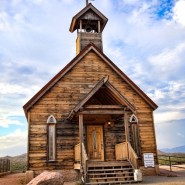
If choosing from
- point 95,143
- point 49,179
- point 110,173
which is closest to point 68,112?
point 95,143

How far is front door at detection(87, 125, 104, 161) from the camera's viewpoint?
57.8 feet

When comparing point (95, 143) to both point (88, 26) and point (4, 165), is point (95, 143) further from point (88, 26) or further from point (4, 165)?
point (4, 165)

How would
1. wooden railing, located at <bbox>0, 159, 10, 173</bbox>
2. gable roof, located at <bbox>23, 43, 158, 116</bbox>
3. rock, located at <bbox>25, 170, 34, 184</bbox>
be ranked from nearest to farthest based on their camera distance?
rock, located at <bbox>25, 170, 34, 184</bbox>
gable roof, located at <bbox>23, 43, 158, 116</bbox>
wooden railing, located at <bbox>0, 159, 10, 173</bbox>

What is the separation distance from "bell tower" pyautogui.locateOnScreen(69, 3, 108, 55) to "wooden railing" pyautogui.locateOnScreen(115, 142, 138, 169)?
8271 mm

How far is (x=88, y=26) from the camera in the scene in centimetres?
2256

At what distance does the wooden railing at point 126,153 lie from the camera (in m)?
14.0

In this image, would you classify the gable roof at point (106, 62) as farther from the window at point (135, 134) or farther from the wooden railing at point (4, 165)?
the wooden railing at point (4, 165)

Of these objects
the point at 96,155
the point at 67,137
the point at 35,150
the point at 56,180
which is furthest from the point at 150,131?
the point at 56,180

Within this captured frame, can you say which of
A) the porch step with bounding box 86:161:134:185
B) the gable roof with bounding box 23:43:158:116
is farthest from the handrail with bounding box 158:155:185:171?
the porch step with bounding box 86:161:134:185

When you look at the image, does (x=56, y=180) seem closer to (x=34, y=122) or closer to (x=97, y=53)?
(x=34, y=122)

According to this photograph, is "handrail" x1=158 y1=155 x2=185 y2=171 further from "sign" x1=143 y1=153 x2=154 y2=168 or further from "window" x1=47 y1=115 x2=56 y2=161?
"window" x1=47 y1=115 x2=56 y2=161

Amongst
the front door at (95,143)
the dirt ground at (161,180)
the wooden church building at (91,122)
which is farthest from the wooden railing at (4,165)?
the front door at (95,143)

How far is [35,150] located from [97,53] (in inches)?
312

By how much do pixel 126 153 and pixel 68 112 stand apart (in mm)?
4672
